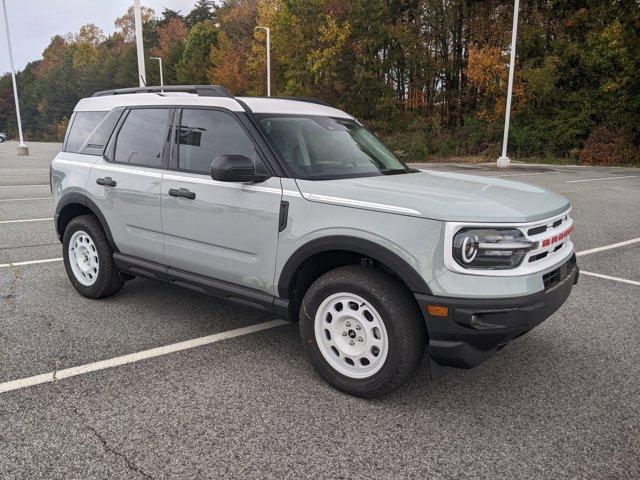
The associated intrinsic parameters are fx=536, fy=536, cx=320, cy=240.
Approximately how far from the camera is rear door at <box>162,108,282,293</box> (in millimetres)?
3545

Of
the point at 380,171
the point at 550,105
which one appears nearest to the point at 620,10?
the point at 550,105

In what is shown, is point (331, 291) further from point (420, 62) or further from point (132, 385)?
point (420, 62)

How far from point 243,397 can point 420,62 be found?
35711mm

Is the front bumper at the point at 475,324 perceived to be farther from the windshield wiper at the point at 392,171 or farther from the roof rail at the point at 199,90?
the roof rail at the point at 199,90

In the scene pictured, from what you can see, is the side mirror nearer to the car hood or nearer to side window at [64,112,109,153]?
the car hood

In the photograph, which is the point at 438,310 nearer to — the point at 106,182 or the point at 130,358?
the point at 130,358

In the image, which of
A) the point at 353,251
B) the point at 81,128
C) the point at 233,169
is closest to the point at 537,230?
the point at 353,251

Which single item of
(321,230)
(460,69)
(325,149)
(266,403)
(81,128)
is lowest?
(266,403)

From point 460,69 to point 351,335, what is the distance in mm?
35962

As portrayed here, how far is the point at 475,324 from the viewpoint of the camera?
283cm

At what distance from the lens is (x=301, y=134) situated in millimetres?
3965

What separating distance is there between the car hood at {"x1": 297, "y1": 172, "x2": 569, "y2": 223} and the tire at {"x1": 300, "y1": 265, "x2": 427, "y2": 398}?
0.44 meters

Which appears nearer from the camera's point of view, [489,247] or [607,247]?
[489,247]

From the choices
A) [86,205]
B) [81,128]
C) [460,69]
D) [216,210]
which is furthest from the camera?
[460,69]
